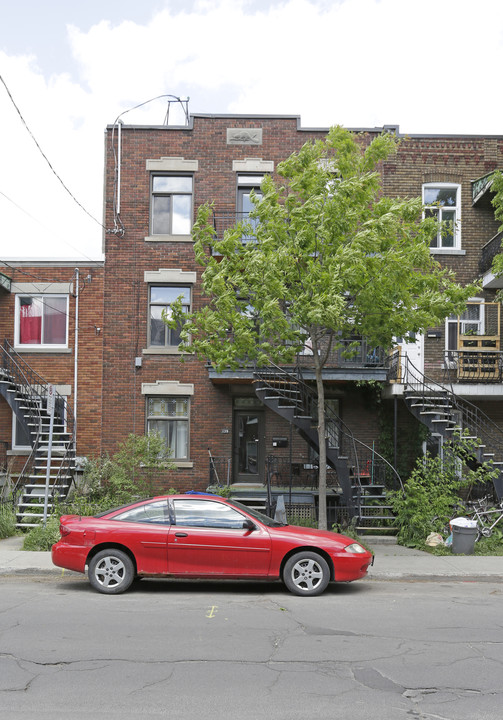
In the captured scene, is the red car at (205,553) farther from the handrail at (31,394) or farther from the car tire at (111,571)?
the handrail at (31,394)

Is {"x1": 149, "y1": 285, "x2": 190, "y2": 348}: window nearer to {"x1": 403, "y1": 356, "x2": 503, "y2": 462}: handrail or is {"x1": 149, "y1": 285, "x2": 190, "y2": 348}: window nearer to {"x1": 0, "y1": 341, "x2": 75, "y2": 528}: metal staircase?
{"x1": 0, "y1": 341, "x2": 75, "y2": 528}: metal staircase

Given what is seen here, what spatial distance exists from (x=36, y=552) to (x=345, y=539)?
577 cm

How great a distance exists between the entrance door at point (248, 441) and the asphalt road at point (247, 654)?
8.09 meters

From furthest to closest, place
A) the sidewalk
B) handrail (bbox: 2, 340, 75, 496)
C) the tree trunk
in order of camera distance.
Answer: handrail (bbox: 2, 340, 75, 496) → the tree trunk → the sidewalk

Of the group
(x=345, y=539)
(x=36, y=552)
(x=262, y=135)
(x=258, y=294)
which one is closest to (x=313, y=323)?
(x=258, y=294)

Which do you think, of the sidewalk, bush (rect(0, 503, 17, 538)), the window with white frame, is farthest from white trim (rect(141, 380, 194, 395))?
the window with white frame

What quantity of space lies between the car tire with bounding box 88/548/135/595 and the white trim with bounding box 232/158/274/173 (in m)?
11.6

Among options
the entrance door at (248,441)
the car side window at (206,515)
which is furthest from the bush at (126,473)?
the car side window at (206,515)

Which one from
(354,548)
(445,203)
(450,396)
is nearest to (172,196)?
(445,203)

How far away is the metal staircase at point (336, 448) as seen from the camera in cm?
1411

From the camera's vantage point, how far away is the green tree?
11641 mm

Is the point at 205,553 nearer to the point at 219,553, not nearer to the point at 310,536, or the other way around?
the point at 219,553

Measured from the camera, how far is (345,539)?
9375 mm

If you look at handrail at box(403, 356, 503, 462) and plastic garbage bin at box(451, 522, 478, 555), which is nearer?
plastic garbage bin at box(451, 522, 478, 555)
